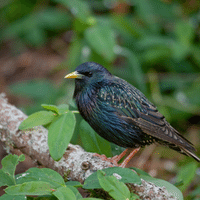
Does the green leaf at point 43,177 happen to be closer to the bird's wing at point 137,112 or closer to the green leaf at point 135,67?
the bird's wing at point 137,112

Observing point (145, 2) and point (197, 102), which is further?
point (145, 2)

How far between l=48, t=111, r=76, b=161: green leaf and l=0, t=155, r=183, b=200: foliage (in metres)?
0.25

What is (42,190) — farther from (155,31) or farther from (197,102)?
(155,31)

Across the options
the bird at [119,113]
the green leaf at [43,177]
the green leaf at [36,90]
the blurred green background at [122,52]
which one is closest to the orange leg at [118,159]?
the bird at [119,113]

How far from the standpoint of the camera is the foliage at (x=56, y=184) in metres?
1.86

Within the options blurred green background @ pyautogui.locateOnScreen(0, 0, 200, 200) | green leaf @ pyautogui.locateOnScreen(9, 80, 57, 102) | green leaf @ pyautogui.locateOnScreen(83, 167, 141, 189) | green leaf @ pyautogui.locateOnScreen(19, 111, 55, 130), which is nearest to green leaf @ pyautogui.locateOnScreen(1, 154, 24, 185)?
green leaf @ pyautogui.locateOnScreen(19, 111, 55, 130)

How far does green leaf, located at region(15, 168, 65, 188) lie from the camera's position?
206cm

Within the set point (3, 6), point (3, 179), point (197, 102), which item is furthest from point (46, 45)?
point (3, 179)

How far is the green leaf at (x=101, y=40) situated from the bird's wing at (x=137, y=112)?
1.40 meters

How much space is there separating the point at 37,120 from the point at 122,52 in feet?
11.3

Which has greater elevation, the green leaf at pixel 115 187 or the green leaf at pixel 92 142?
the green leaf at pixel 115 187

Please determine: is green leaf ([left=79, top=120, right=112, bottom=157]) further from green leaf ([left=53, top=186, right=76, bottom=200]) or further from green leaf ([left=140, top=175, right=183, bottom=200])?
green leaf ([left=53, top=186, right=76, bottom=200])

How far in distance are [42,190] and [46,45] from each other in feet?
22.1

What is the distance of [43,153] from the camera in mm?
2918
